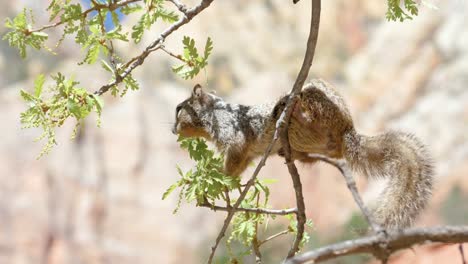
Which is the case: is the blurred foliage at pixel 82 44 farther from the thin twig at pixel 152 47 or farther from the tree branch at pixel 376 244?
the tree branch at pixel 376 244

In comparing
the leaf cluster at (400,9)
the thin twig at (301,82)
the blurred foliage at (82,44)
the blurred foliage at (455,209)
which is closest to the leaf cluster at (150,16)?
the blurred foliage at (82,44)

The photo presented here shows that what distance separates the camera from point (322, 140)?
11.2 feet

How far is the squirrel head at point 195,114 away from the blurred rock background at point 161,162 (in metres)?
6.62

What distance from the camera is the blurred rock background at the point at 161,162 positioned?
14.3 m

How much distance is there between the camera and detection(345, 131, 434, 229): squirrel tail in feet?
9.04

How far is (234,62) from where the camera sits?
24172mm

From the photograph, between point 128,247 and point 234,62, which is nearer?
point 128,247

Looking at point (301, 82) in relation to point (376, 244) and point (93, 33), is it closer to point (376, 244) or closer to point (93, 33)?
point (93, 33)

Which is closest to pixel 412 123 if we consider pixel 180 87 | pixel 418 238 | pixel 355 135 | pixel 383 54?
pixel 383 54

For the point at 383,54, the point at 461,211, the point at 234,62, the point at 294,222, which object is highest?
the point at 234,62

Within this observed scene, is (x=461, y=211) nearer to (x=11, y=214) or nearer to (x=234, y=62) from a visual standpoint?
(x=11, y=214)

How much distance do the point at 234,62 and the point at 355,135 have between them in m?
21.0

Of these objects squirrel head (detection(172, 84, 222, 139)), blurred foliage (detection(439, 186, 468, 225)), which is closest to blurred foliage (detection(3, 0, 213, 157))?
squirrel head (detection(172, 84, 222, 139))

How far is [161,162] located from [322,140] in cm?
1283
